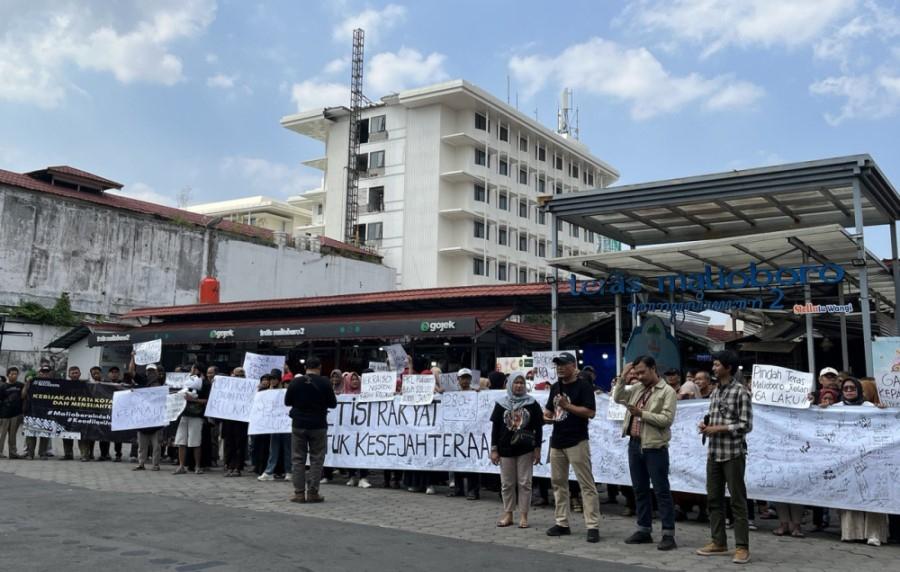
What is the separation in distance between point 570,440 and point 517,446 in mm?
830

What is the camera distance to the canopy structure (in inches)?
484

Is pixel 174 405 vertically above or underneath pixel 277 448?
above

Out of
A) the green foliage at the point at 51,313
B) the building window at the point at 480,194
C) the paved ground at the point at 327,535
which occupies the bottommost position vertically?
the paved ground at the point at 327,535

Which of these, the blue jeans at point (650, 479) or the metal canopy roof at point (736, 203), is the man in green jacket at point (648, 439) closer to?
the blue jeans at point (650, 479)

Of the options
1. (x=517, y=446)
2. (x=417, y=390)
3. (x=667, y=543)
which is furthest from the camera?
(x=417, y=390)

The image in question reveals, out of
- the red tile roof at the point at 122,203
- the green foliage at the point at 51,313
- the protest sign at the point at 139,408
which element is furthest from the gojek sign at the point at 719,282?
the red tile roof at the point at 122,203

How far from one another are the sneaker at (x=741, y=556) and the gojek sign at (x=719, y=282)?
6387mm

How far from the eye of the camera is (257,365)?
595 inches

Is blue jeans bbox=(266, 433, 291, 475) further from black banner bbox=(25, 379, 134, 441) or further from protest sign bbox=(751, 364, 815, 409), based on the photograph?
protest sign bbox=(751, 364, 815, 409)

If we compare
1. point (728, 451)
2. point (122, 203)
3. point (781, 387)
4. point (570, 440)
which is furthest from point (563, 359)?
point (122, 203)

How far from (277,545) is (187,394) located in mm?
7370

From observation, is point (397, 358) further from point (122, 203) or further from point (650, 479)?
point (122, 203)

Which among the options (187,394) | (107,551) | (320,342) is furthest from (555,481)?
(320,342)

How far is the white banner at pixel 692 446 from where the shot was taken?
8.63 metres
